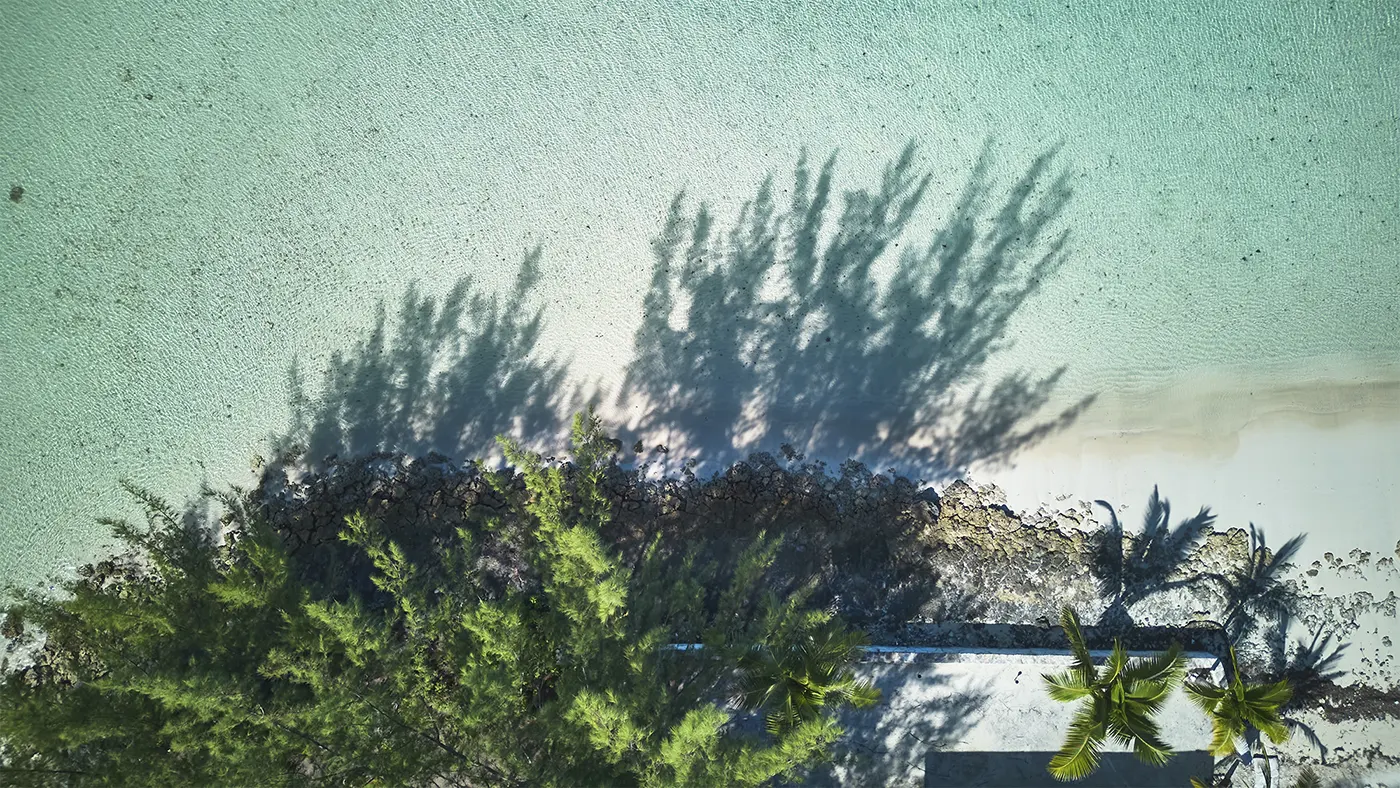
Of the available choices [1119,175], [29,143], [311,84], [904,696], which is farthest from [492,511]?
[1119,175]

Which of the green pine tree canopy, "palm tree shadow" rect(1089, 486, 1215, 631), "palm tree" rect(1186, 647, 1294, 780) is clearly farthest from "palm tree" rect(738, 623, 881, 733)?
"palm tree" rect(1186, 647, 1294, 780)

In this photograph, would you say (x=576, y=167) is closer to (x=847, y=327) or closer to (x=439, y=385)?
(x=439, y=385)

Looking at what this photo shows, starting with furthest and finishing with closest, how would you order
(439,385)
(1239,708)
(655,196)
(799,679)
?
(655,196) → (439,385) → (1239,708) → (799,679)

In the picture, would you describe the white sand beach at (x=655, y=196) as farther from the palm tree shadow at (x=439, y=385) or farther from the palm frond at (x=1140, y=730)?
the palm frond at (x=1140, y=730)

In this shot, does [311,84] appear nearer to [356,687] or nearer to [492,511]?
[492,511]

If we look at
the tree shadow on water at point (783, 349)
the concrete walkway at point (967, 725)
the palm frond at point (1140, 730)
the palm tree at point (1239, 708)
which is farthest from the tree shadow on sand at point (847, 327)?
the palm tree at point (1239, 708)

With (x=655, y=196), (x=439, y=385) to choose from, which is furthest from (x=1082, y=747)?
(x=439, y=385)
